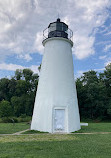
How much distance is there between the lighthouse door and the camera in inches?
385

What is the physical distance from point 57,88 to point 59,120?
2241mm

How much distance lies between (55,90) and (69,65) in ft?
7.97

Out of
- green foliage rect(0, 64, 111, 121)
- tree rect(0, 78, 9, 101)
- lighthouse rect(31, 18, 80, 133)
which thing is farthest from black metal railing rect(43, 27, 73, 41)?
tree rect(0, 78, 9, 101)

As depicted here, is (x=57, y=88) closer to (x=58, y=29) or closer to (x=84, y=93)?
(x=58, y=29)

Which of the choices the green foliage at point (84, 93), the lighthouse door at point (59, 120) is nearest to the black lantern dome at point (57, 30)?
the lighthouse door at point (59, 120)

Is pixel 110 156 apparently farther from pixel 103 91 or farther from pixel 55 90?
pixel 103 91

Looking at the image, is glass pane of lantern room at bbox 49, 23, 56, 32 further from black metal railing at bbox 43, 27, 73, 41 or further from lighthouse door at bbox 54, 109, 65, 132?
lighthouse door at bbox 54, 109, 65, 132

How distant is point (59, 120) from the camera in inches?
390

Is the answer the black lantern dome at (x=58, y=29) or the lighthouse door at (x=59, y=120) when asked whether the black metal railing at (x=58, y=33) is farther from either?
the lighthouse door at (x=59, y=120)

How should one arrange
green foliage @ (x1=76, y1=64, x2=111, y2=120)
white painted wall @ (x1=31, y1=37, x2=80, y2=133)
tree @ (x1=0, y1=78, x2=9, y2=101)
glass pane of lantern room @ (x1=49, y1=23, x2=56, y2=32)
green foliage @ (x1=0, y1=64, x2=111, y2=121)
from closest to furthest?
white painted wall @ (x1=31, y1=37, x2=80, y2=133) < glass pane of lantern room @ (x1=49, y1=23, x2=56, y2=32) < green foliage @ (x1=76, y1=64, x2=111, y2=120) < green foliage @ (x1=0, y1=64, x2=111, y2=121) < tree @ (x1=0, y1=78, x2=9, y2=101)

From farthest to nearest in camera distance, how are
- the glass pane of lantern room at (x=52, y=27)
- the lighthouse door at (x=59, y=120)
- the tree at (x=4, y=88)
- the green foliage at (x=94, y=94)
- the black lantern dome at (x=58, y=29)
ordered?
the tree at (x=4, y=88)
the green foliage at (x=94, y=94)
the glass pane of lantern room at (x=52, y=27)
the black lantern dome at (x=58, y=29)
the lighthouse door at (x=59, y=120)

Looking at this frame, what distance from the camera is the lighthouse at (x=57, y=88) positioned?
9891 mm

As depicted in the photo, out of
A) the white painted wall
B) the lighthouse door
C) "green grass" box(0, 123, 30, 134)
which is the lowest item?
"green grass" box(0, 123, 30, 134)

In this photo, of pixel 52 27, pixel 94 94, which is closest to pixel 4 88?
pixel 94 94
